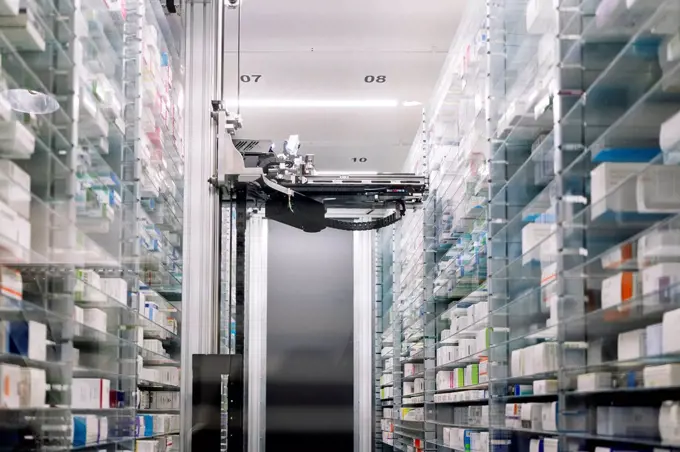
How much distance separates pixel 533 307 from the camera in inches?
193

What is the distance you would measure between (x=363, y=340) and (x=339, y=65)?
122 inches

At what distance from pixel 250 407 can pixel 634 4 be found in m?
7.91

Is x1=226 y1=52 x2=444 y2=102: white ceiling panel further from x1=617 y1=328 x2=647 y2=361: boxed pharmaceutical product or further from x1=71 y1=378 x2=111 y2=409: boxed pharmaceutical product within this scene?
x1=617 y1=328 x2=647 y2=361: boxed pharmaceutical product

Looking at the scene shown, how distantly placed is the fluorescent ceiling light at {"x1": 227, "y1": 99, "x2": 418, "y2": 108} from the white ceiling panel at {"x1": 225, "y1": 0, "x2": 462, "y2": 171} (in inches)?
1.2

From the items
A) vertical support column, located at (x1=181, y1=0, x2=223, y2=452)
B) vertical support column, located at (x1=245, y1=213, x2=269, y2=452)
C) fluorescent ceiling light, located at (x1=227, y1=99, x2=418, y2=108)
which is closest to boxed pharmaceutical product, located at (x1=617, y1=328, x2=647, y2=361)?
vertical support column, located at (x1=181, y1=0, x2=223, y2=452)

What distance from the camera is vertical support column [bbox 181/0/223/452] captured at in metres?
6.66

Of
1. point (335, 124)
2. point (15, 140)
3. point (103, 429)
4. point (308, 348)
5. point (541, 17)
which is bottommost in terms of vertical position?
point (103, 429)

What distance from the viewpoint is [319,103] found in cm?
1047

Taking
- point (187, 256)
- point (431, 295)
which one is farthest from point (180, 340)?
point (431, 295)

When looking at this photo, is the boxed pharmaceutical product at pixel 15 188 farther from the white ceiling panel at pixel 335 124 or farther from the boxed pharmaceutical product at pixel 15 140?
the white ceiling panel at pixel 335 124

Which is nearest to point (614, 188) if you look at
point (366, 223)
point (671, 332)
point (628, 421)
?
point (671, 332)

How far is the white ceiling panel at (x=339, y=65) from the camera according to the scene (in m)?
8.54

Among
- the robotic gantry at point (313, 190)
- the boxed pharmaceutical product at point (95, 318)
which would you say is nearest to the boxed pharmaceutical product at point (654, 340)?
the boxed pharmaceutical product at point (95, 318)

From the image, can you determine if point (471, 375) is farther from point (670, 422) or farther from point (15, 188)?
point (15, 188)
